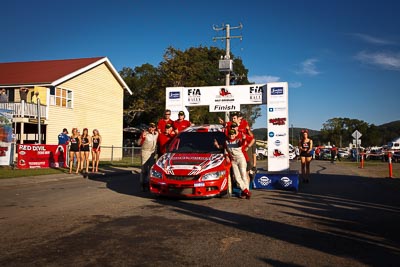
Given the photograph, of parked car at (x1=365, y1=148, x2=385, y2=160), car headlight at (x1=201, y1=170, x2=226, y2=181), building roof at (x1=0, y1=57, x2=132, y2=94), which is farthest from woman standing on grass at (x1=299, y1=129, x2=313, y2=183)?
parked car at (x1=365, y1=148, x2=385, y2=160)

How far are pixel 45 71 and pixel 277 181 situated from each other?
78.5 ft

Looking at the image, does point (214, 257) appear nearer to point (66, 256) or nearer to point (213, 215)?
point (66, 256)

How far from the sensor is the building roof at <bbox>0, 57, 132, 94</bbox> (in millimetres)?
26922

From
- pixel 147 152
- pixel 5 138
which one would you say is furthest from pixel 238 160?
pixel 5 138

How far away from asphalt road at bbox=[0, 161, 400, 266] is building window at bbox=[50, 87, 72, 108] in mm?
18995

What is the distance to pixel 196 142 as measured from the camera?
388 inches

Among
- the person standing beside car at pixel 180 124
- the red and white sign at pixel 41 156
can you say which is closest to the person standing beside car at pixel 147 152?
the person standing beside car at pixel 180 124

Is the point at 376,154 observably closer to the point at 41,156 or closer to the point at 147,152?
the point at 41,156

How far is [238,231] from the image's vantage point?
229 inches

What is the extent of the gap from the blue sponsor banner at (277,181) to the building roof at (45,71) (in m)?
19.5

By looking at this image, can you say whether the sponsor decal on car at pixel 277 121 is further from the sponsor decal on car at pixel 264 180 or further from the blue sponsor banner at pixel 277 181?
the sponsor decal on car at pixel 264 180


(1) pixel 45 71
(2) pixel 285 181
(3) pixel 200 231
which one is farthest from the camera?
(1) pixel 45 71

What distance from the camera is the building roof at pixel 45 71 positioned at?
88.3 ft

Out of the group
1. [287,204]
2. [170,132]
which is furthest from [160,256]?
[170,132]
